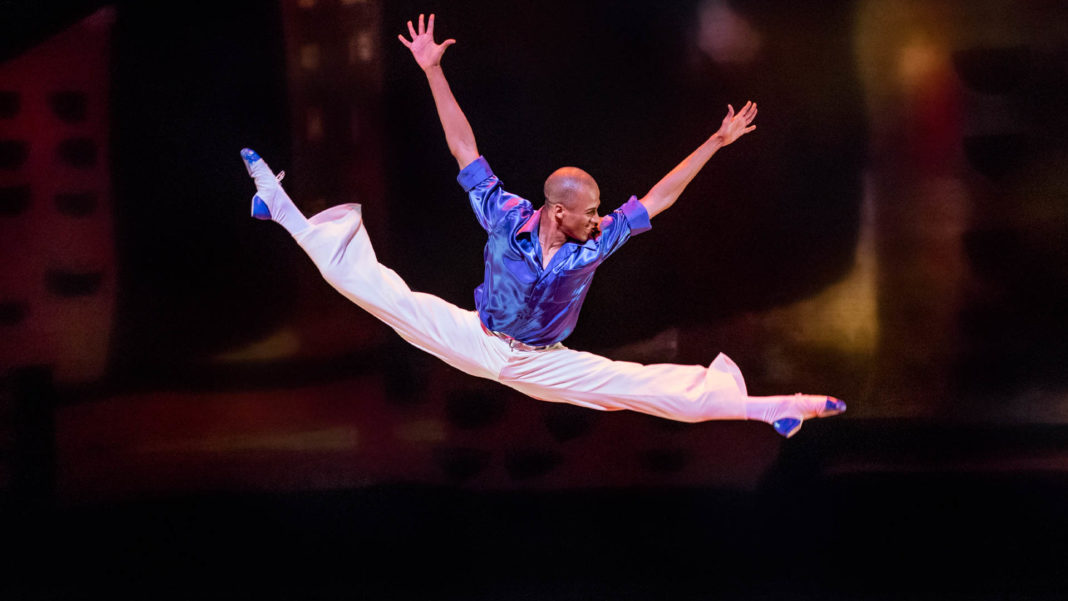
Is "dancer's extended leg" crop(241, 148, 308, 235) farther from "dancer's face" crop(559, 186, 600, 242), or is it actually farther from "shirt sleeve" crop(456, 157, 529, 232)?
"dancer's face" crop(559, 186, 600, 242)

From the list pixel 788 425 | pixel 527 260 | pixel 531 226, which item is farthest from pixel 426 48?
pixel 788 425

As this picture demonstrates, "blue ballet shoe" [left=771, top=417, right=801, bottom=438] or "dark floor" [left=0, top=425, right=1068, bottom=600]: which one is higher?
"blue ballet shoe" [left=771, top=417, right=801, bottom=438]

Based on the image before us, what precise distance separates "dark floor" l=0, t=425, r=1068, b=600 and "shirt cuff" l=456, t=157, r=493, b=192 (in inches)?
51.2

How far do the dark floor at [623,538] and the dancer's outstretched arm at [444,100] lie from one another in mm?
1404

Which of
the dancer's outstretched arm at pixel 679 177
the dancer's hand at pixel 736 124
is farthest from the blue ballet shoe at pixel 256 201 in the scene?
the dancer's hand at pixel 736 124

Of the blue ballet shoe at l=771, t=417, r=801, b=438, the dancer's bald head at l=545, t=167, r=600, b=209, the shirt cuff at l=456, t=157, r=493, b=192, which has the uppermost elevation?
the shirt cuff at l=456, t=157, r=493, b=192

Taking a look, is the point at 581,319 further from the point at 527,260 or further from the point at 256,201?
the point at 256,201

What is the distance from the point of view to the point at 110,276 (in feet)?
10.9

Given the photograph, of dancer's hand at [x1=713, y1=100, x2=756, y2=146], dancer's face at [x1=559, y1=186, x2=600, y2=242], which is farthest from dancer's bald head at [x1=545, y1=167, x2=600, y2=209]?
dancer's hand at [x1=713, y1=100, x2=756, y2=146]

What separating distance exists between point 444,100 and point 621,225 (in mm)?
791

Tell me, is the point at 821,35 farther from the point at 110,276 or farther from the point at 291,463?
the point at 110,276

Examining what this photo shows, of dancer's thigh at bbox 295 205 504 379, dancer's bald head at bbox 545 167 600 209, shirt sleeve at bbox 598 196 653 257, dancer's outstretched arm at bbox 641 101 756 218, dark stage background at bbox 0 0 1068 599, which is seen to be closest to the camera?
dancer's bald head at bbox 545 167 600 209

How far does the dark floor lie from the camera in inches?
132

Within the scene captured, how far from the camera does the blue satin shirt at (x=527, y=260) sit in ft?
9.13
